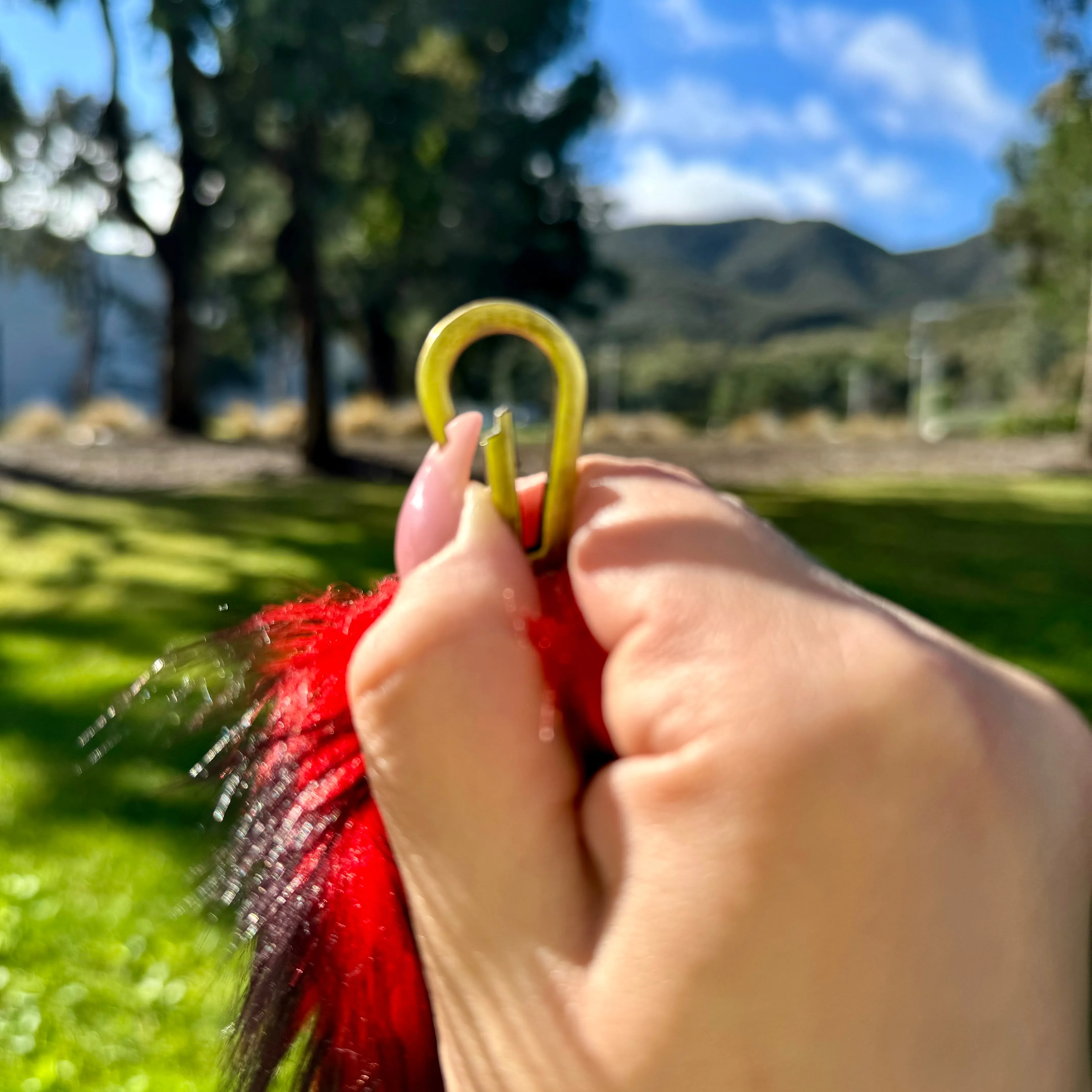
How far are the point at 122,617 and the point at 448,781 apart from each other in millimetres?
4469

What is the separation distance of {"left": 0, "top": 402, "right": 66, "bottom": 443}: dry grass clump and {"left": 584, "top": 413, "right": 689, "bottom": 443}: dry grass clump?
22.5 feet

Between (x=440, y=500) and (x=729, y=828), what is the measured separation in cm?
26

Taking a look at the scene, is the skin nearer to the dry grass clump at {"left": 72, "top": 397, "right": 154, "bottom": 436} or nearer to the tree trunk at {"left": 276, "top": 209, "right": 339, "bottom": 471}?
the tree trunk at {"left": 276, "top": 209, "right": 339, "bottom": 471}

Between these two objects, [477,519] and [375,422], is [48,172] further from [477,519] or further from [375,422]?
[477,519]

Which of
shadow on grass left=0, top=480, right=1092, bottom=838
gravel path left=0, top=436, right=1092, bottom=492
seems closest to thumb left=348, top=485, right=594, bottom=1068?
shadow on grass left=0, top=480, right=1092, bottom=838

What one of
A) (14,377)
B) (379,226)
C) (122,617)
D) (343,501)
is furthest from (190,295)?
(14,377)

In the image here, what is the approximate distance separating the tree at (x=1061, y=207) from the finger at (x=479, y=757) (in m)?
7.56

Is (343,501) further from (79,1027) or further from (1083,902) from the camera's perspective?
(1083,902)

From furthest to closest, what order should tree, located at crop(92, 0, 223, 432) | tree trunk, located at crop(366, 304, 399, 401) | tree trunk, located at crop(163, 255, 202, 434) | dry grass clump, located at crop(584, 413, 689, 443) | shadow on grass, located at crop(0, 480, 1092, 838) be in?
tree trunk, located at crop(366, 304, 399, 401), dry grass clump, located at crop(584, 413, 689, 443), tree trunk, located at crop(163, 255, 202, 434), tree, located at crop(92, 0, 223, 432), shadow on grass, located at crop(0, 480, 1092, 838)

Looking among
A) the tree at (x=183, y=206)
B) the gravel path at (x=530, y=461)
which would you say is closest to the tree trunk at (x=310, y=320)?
the gravel path at (x=530, y=461)

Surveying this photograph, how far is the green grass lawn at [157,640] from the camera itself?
1.93 meters

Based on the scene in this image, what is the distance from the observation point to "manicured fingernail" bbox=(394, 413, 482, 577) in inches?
23.4

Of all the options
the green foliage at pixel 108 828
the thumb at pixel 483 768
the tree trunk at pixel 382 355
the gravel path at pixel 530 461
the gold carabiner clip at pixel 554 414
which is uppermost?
the tree trunk at pixel 382 355

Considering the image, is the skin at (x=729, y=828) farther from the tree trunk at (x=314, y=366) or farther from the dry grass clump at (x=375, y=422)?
the dry grass clump at (x=375, y=422)
